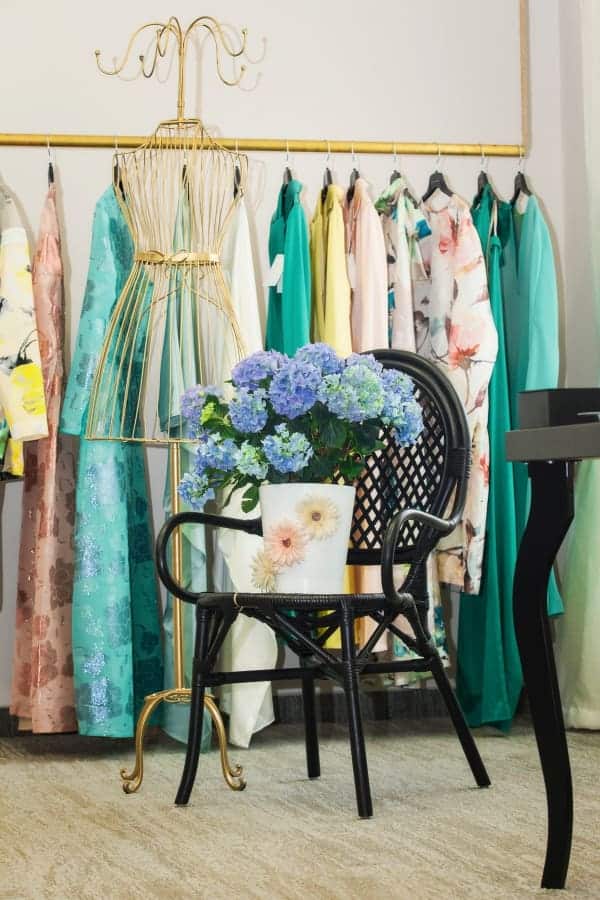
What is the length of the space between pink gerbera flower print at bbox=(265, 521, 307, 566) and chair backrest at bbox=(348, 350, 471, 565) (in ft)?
1.00

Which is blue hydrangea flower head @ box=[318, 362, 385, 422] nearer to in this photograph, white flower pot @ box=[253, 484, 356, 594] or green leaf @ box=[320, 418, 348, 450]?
green leaf @ box=[320, 418, 348, 450]

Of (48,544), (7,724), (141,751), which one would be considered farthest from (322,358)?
(7,724)

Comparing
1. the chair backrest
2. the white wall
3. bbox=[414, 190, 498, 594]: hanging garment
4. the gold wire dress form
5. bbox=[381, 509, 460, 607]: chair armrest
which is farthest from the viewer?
the white wall

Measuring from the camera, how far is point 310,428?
216cm

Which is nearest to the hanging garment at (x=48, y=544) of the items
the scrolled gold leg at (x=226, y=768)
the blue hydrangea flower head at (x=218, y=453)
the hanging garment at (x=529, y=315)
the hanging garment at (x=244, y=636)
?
the hanging garment at (x=244, y=636)

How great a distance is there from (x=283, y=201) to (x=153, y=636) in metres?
1.21

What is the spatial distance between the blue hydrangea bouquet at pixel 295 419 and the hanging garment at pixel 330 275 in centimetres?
67

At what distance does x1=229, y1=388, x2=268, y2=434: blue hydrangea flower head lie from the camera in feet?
6.97

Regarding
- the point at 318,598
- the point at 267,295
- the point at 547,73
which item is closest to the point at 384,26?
the point at 547,73

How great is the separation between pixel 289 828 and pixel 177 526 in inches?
26.4

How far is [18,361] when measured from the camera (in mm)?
2689

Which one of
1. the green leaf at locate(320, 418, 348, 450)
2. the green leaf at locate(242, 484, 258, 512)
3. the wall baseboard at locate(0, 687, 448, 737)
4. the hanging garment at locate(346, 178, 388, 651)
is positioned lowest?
the wall baseboard at locate(0, 687, 448, 737)

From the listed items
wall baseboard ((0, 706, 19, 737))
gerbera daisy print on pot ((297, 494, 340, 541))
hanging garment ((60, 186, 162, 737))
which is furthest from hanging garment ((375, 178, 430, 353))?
wall baseboard ((0, 706, 19, 737))

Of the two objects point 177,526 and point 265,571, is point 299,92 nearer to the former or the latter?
point 177,526
